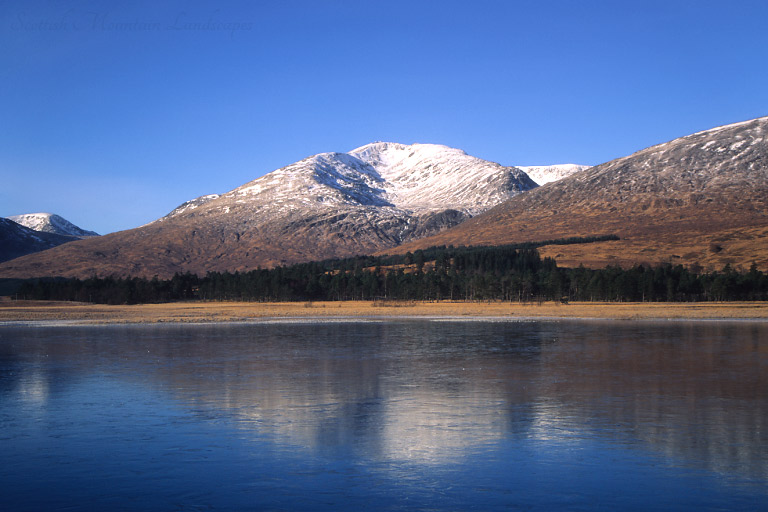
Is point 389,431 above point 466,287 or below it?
below

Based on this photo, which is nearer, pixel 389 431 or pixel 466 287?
pixel 389 431

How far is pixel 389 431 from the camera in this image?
22453 millimetres

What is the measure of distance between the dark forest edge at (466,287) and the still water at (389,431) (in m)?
Result: 99.9

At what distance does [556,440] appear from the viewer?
2103cm

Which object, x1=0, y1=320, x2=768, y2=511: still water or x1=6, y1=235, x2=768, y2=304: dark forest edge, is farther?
x1=6, y1=235, x2=768, y2=304: dark forest edge

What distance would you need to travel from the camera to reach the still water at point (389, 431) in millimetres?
16203

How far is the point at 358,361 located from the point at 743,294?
12145cm

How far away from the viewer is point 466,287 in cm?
16075

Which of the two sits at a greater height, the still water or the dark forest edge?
the dark forest edge

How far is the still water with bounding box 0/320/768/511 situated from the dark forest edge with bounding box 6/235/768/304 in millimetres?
99865

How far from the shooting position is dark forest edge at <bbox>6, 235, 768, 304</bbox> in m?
139

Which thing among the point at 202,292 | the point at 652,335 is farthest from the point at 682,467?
the point at 202,292

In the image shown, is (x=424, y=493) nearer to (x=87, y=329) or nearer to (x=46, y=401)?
(x=46, y=401)

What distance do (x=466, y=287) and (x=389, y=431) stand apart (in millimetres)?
139677
